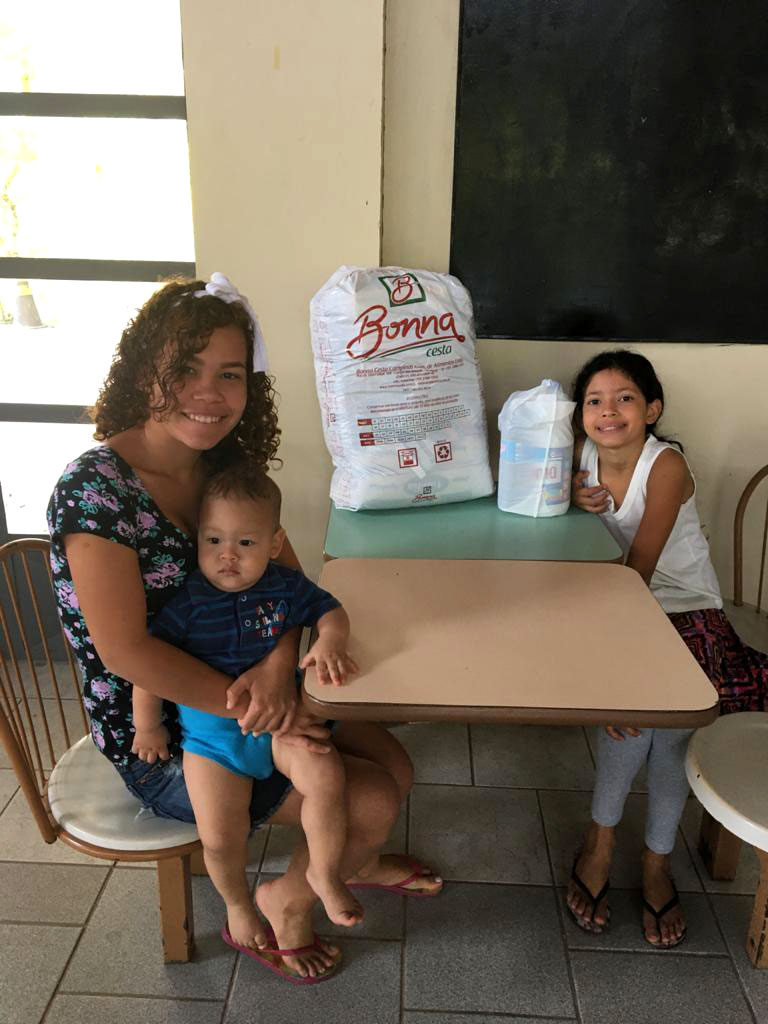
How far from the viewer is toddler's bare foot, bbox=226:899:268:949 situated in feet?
5.07

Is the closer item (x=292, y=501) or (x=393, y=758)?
(x=393, y=758)

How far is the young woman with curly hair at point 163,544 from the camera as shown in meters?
1.26

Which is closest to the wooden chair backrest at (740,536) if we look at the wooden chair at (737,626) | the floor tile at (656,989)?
the wooden chair at (737,626)

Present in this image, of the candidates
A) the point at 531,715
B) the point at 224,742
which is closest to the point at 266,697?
the point at 224,742

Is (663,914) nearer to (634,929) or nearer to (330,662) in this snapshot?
(634,929)

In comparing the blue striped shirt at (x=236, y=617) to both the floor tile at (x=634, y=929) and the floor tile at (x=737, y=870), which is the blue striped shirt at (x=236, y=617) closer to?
the floor tile at (x=634, y=929)

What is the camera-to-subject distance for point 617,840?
201cm

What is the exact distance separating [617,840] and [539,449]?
1.01 m

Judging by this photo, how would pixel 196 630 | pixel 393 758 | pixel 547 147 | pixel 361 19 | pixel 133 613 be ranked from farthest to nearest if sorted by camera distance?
pixel 547 147 → pixel 361 19 → pixel 393 758 → pixel 196 630 → pixel 133 613

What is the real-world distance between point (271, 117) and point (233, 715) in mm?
1493

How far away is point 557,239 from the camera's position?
2.13 meters

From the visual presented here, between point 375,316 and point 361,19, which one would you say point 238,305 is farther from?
point 361,19

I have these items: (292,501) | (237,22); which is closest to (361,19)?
(237,22)

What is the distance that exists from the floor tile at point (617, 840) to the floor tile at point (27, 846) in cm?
113
